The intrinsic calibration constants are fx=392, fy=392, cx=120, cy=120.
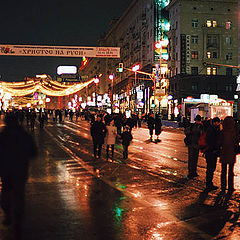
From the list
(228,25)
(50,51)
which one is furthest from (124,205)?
(228,25)

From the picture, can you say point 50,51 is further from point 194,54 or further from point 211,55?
point 211,55

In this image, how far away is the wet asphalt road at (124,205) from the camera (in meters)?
5.95

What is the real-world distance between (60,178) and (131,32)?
87.3 meters

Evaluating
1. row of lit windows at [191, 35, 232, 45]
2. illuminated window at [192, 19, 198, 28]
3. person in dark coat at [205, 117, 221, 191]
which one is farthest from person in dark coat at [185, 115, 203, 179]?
illuminated window at [192, 19, 198, 28]

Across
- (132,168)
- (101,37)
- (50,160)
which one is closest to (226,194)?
(132,168)

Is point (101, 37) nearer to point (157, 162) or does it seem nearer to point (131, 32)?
point (131, 32)

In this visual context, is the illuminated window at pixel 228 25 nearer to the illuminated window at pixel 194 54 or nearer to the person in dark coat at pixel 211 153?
the illuminated window at pixel 194 54

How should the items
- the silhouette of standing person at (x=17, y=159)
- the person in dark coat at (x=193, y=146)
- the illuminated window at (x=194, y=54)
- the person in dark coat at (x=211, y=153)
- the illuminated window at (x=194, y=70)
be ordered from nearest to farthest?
the silhouette of standing person at (x=17, y=159)
the person in dark coat at (x=211, y=153)
the person in dark coat at (x=193, y=146)
the illuminated window at (x=194, y=70)
the illuminated window at (x=194, y=54)

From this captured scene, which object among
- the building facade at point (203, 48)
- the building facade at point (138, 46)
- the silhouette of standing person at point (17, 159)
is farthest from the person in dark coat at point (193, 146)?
the building facade at point (203, 48)

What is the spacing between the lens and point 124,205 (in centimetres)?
772

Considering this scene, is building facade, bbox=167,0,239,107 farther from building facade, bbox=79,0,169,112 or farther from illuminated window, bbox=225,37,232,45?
building facade, bbox=79,0,169,112

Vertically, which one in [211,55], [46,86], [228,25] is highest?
[228,25]

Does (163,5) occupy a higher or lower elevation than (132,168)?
higher

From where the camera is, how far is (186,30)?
66562mm
